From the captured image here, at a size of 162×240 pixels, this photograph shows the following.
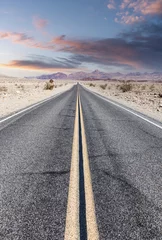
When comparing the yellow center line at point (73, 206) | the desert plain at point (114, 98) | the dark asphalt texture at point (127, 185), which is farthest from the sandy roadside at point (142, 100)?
the yellow center line at point (73, 206)

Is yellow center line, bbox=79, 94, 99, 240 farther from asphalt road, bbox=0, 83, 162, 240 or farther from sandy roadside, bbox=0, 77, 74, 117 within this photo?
sandy roadside, bbox=0, 77, 74, 117

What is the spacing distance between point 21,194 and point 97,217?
1242mm

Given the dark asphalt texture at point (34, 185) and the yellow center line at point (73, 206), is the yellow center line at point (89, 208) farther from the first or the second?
the dark asphalt texture at point (34, 185)

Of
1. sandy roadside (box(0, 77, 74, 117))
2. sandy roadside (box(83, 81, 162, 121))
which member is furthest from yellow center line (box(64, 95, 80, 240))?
sandy roadside (box(83, 81, 162, 121))

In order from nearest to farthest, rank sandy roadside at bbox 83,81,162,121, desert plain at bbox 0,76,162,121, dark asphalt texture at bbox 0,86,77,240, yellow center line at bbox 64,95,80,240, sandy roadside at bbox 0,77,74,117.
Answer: yellow center line at bbox 64,95,80,240
dark asphalt texture at bbox 0,86,77,240
sandy roadside at bbox 0,77,74,117
desert plain at bbox 0,76,162,121
sandy roadside at bbox 83,81,162,121

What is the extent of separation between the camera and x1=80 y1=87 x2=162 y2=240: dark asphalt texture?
292cm

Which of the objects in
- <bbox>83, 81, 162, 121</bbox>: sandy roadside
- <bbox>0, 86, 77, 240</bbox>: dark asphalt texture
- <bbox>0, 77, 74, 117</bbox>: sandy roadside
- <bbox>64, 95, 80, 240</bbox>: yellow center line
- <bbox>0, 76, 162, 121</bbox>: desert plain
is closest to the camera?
<bbox>64, 95, 80, 240</bbox>: yellow center line

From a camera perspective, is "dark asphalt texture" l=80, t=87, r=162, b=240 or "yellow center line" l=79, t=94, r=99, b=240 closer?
"yellow center line" l=79, t=94, r=99, b=240

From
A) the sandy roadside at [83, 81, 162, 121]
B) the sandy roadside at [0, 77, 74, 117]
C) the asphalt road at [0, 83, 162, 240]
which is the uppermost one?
the asphalt road at [0, 83, 162, 240]

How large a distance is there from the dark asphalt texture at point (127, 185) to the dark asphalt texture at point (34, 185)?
0.56m

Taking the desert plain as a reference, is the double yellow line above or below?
above

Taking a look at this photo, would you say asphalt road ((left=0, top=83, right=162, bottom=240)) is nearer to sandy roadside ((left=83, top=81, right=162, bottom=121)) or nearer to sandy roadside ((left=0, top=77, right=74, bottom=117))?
sandy roadside ((left=0, top=77, right=74, bottom=117))

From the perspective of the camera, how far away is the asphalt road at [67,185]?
2.88 metres

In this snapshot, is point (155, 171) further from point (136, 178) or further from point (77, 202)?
point (77, 202)
